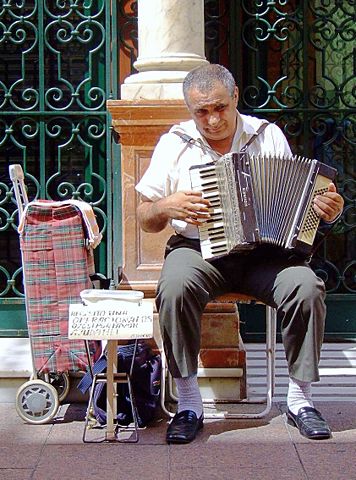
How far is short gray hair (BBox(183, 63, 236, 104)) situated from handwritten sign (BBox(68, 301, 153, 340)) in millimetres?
1059

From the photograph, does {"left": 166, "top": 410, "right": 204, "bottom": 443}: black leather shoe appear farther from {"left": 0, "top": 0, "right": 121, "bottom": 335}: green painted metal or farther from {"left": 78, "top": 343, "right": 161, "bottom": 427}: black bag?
{"left": 0, "top": 0, "right": 121, "bottom": 335}: green painted metal

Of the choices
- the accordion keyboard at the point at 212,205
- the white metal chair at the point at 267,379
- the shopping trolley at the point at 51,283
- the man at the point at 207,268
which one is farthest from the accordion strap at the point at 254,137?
the shopping trolley at the point at 51,283

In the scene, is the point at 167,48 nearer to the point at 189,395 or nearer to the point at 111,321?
the point at 111,321

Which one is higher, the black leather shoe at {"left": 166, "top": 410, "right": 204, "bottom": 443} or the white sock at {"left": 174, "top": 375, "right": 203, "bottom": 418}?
the white sock at {"left": 174, "top": 375, "right": 203, "bottom": 418}

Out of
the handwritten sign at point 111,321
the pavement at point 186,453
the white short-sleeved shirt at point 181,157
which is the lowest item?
the pavement at point 186,453

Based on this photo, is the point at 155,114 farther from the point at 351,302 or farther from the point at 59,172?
the point at 351,302

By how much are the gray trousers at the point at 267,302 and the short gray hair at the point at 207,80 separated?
2.63 ft

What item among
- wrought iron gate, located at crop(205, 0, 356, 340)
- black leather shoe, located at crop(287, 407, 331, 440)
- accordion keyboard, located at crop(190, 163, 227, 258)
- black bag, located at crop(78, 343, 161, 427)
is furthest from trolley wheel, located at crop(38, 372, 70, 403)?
wrought iron gate, located at crop(205, 0, 356, 340)

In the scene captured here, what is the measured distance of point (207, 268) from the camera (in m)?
5.14

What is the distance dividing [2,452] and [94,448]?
41 centimetres

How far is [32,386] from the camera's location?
529cm

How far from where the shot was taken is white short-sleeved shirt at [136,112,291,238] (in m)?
5.25

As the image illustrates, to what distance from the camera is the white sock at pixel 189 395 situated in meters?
5.13

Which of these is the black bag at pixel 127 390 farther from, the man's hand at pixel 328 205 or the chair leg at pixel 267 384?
the man's hand at pixel 328 205
